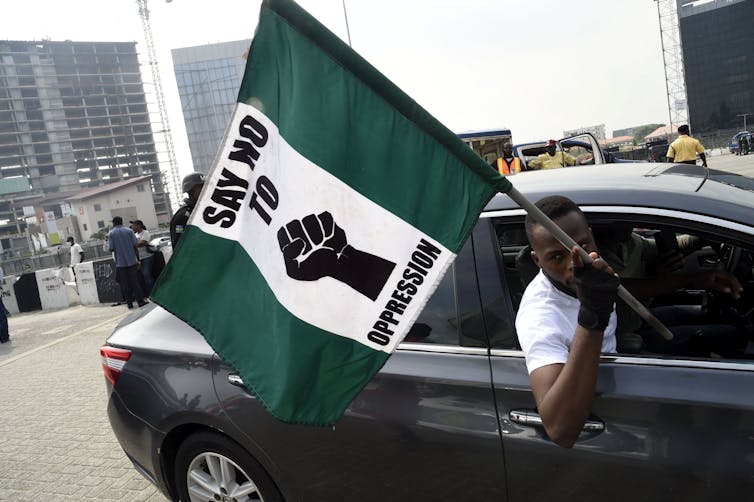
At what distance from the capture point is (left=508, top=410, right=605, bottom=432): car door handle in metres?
1.90

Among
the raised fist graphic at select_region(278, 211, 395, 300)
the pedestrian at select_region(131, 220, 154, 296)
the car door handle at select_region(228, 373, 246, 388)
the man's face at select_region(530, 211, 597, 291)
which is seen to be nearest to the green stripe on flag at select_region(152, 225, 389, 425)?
the raised fist graphic at select_region(278, 211, 395, 300)

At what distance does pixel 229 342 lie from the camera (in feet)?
5.87

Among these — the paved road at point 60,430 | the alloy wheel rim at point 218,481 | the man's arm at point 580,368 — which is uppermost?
the man's arm at point 580,368

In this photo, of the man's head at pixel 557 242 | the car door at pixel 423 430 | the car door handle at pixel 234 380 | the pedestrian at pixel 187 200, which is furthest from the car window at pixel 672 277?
the pedestrian at pixel 187 200

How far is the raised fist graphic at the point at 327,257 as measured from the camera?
1.73 m

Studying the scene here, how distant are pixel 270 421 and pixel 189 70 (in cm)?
11766

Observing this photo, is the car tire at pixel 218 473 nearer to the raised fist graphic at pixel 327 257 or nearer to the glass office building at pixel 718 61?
the raised fist graphic at pixel 327 257

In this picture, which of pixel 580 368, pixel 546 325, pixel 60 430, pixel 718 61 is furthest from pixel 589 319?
pixel 718 61

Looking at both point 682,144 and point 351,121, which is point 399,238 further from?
point 682,144

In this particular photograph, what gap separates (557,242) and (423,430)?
0.88 meters

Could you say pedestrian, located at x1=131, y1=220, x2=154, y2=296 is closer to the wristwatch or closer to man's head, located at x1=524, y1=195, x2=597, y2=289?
man's head, located at x1=524, y1=195, x2=597, y2=289

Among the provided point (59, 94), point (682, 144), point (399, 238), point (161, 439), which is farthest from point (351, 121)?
point (59, 94)

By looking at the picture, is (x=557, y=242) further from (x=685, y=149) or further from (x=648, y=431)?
(x=685, y=149)

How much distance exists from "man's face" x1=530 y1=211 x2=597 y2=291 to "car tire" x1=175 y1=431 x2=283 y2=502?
63.8 inches
